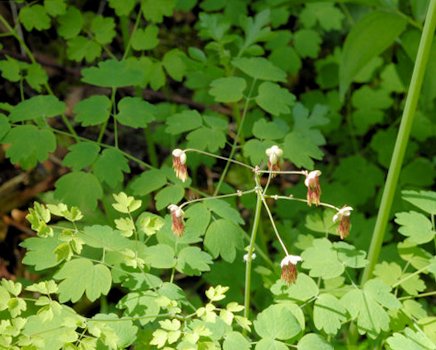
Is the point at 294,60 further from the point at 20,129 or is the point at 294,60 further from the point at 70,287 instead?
the point at 70,287

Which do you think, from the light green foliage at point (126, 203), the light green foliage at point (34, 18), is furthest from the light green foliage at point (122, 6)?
the light green foliage at point (126, 203)

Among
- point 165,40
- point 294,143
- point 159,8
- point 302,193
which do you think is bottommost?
point 302,193

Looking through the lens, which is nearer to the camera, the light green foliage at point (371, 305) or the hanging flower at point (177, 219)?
the hanging flower at point (177, 219)

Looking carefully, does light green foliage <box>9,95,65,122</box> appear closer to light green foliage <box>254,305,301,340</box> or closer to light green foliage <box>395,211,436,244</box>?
light green foliage <box>254,305,301,340</box>

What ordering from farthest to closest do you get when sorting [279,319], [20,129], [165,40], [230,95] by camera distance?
[165,40] < [230,95] < [20,129] < [279,319]

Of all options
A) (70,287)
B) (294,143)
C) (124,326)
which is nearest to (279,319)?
(124,326)

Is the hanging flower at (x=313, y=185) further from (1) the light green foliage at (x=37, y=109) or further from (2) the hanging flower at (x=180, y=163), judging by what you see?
(1) the light green foliage at (x=37, y=109)
